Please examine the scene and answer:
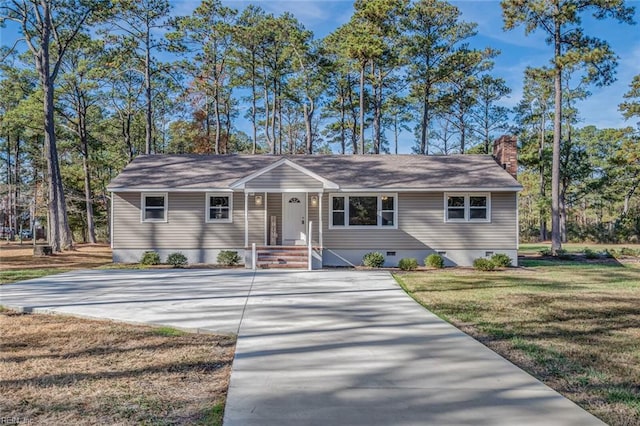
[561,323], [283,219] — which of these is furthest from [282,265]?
[561,323]

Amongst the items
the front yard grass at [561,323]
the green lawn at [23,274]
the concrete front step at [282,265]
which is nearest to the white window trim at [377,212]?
the concrete front step at [282,265]

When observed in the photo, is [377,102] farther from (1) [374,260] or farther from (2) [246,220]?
(2) [246,220]

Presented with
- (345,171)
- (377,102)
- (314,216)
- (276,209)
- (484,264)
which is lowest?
(484,264)

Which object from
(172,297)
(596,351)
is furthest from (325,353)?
(172,297)

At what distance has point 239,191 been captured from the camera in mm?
15188

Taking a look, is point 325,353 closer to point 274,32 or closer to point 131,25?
point 131,25

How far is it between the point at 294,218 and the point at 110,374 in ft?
38.5

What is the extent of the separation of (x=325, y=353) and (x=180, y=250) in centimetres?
1164

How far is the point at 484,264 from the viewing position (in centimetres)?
1365

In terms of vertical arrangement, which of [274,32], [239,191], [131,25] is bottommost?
[239,191]

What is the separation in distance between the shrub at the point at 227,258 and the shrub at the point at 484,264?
8.16 metres

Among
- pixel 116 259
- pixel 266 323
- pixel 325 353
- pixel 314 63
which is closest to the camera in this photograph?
pixel 325 353

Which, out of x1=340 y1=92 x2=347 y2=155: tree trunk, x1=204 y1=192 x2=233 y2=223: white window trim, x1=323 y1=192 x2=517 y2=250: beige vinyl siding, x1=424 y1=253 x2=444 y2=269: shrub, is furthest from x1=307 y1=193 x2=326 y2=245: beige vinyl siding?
x1=340 y1=92 x2=347 y2=155: tree trunk

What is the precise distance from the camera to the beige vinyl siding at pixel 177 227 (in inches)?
597
